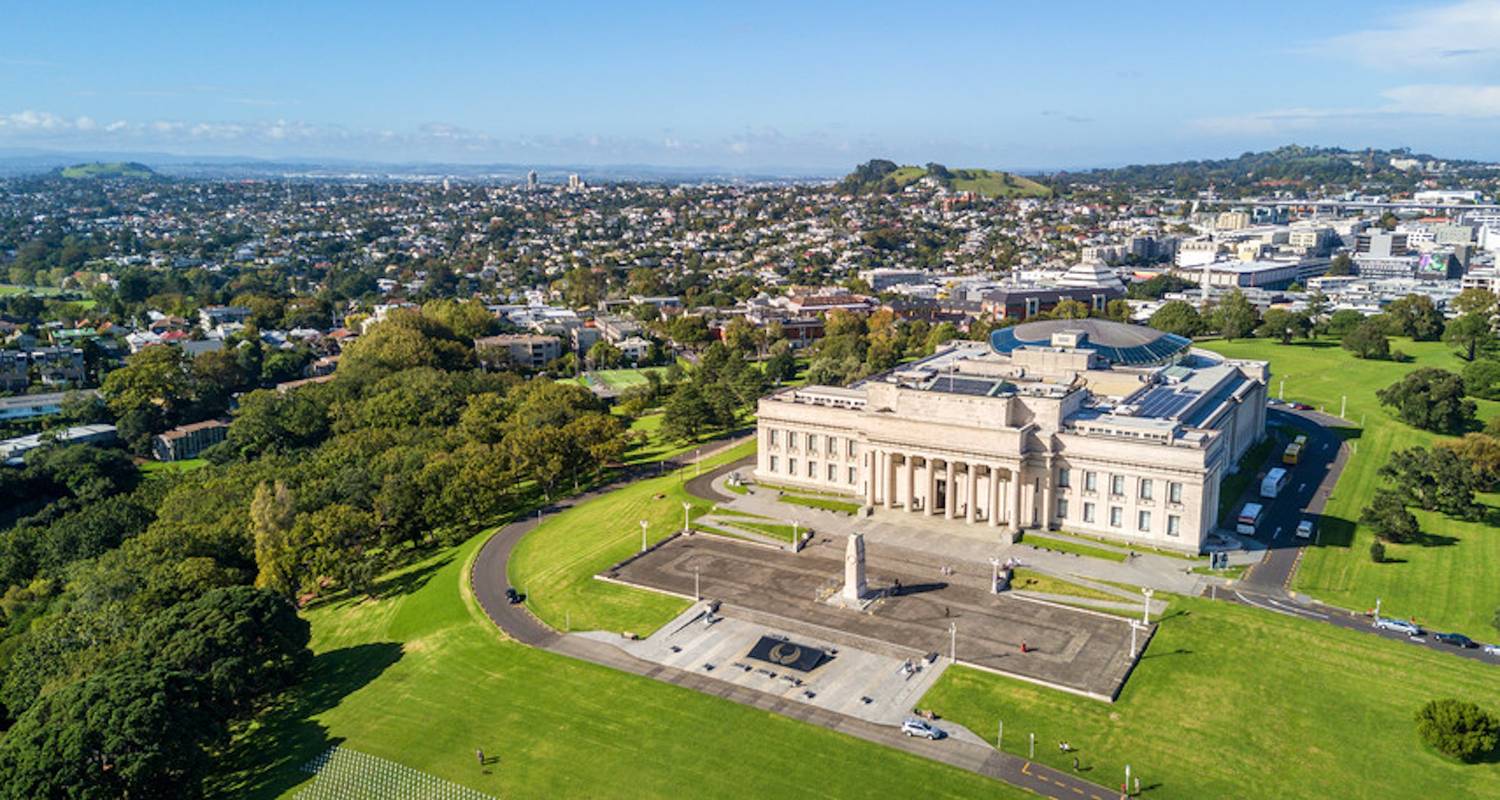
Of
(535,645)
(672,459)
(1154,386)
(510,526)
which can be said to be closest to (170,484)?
(510,526)

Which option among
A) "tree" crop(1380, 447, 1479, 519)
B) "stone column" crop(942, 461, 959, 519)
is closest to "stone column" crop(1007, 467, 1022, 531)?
"stone column" crop(942, 461, 959, 519)

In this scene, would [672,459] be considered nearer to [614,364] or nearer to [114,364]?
[614,364]

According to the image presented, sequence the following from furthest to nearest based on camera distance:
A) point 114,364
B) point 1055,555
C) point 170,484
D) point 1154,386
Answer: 1. point 114,364
2. point 170,484
3. point 1154,386
4. point 1055,555

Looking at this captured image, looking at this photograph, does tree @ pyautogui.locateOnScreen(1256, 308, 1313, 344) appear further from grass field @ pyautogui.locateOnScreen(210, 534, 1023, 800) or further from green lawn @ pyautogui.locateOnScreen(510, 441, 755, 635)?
grass field @ pyautogui.locateOnScreen(210, 534, 1023, 800)

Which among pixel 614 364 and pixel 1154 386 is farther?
pixel 614 364

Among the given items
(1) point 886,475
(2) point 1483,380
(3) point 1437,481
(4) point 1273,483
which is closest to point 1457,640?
(3) point 1437,481

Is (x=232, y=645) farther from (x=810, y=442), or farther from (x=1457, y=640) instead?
(x=1457, y=640)
